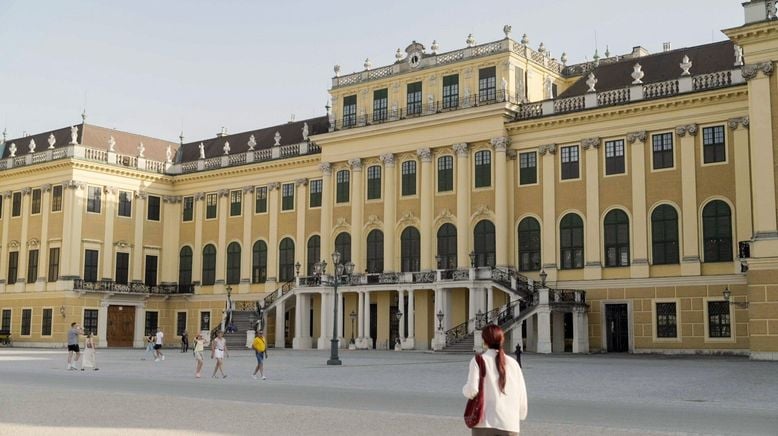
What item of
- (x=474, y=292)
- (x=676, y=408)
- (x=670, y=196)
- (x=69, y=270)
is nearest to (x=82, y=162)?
(x=69, y=270)

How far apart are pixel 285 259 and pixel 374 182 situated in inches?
371

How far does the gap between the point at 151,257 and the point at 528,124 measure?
3121 cm

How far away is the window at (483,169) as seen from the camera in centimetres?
5197

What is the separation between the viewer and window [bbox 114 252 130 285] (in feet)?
213

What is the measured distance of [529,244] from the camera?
5062 centimetres

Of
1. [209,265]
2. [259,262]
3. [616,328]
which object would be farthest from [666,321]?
[209,265]

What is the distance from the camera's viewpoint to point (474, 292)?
48.1 m

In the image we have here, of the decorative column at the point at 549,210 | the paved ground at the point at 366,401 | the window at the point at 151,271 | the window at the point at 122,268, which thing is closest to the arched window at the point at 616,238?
the decorative column at the point at 549,210

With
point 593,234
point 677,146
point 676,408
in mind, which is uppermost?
point 677,146

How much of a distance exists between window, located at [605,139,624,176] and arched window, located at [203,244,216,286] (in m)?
30.3

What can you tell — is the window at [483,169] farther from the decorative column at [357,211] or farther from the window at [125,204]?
the window at [125,204]

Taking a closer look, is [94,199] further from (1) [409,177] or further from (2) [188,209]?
(1) [409,177]

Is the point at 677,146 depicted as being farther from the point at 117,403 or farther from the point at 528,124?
the point at 117,403

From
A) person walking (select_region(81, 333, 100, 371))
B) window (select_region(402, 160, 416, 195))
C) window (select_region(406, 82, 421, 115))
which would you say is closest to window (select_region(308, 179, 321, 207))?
window (select_region(402, 160, 416, 195))
